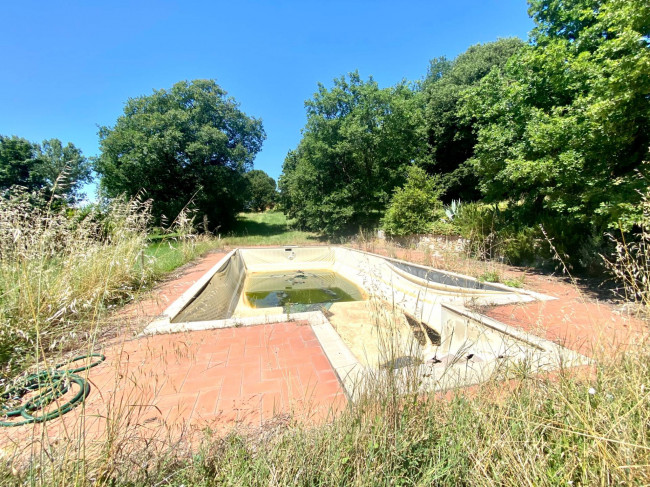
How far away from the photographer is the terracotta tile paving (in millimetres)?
1393

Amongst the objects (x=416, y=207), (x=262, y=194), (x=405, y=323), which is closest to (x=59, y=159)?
(x=262, y=194)

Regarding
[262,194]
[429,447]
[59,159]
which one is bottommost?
[429,447]

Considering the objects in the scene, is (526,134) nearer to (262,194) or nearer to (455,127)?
(455,127)

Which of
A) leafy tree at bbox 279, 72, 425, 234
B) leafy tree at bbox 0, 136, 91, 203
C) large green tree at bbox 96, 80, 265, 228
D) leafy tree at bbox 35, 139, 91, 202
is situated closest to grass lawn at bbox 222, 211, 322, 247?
leafy tree at bbox 279, 72, 425, 234

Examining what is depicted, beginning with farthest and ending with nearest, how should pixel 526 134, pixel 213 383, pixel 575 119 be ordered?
pixel 526 134 → pixel 575 119 → pixel 213 383

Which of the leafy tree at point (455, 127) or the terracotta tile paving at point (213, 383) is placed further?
the leafy tree at point (455, 127)

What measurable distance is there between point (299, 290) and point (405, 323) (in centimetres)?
537

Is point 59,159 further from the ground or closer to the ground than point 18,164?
further from the ground

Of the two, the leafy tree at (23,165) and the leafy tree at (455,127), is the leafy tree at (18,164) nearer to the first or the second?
the leafy tree at (23,165)

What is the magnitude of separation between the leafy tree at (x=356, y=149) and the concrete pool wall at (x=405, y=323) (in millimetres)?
6637

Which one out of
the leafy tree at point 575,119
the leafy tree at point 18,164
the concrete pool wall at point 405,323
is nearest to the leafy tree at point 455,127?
the leafy tree at point 575,119

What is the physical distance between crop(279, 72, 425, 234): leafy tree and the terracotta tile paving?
10566 mm

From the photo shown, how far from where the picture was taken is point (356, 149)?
1270 centimetres

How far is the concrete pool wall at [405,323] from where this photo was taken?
4.68ft
